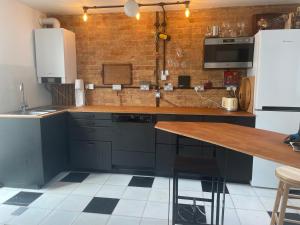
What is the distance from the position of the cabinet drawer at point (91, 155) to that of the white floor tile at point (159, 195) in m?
0.80

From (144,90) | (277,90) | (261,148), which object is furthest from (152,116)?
(261,148)

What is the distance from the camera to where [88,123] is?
10.3 ft

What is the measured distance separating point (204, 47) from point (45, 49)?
2.30 m

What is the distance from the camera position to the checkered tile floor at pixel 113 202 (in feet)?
7.13

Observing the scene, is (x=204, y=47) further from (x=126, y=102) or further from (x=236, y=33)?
(x=126, y=102)

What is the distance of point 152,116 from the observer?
9.91 ft

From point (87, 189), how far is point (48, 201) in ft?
1.47

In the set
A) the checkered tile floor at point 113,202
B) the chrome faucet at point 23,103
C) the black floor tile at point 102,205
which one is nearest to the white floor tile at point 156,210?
the checkered tile floor at point 113,202

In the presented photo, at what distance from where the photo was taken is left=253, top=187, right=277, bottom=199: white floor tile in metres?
2.67

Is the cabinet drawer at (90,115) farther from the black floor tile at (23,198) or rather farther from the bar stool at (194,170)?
the bar stool at (194,170)

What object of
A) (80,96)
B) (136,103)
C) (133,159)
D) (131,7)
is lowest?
(133,159)

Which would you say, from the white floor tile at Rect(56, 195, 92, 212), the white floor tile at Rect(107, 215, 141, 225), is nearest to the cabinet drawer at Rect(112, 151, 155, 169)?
the white floor tile at Rect(56, 195, 92, 212)

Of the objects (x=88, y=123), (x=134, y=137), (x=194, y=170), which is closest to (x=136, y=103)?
(x=134, y=137)

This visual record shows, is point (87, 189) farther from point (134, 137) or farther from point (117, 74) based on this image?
point (117, 74)
